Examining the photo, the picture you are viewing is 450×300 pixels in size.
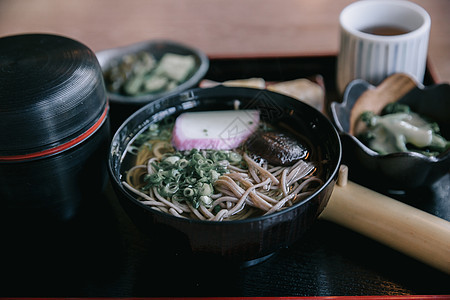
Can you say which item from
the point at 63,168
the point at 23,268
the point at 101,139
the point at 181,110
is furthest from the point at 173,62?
the point at 23,268

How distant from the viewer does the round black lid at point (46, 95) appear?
1153 millimetres

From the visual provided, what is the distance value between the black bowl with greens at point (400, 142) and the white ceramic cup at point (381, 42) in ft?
0.34

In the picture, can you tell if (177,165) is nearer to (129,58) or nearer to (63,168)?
(63,168)

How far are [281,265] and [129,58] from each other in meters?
1.18

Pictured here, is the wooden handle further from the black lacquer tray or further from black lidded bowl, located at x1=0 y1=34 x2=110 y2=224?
black lidded bowl, located at x1=0 y1=34 x2=110 y2=224

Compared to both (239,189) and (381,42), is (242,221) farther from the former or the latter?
(381,42)

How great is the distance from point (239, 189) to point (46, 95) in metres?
0.52

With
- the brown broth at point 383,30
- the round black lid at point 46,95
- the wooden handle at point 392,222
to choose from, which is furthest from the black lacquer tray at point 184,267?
the brown broth at point 383,30

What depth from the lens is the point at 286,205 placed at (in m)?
1.18

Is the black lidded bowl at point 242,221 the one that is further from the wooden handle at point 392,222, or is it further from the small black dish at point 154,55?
the small black dish at point 154,55

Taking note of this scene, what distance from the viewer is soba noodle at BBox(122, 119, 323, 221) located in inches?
46.3

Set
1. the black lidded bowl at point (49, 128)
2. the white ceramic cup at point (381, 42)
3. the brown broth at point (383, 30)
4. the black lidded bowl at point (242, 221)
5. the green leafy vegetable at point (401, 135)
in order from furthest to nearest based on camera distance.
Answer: the brown broth at point (383, 30), the white ceramic cup at point (381, 42), the green leafy vegetable at point (401, 135), the black lidded bowl at point (49, 128), the black lidded bowl at point (242, 221)

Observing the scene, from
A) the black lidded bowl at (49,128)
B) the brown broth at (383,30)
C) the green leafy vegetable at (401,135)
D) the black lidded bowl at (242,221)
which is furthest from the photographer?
the brown broth at (383,30)

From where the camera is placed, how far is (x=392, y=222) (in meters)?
1.25
